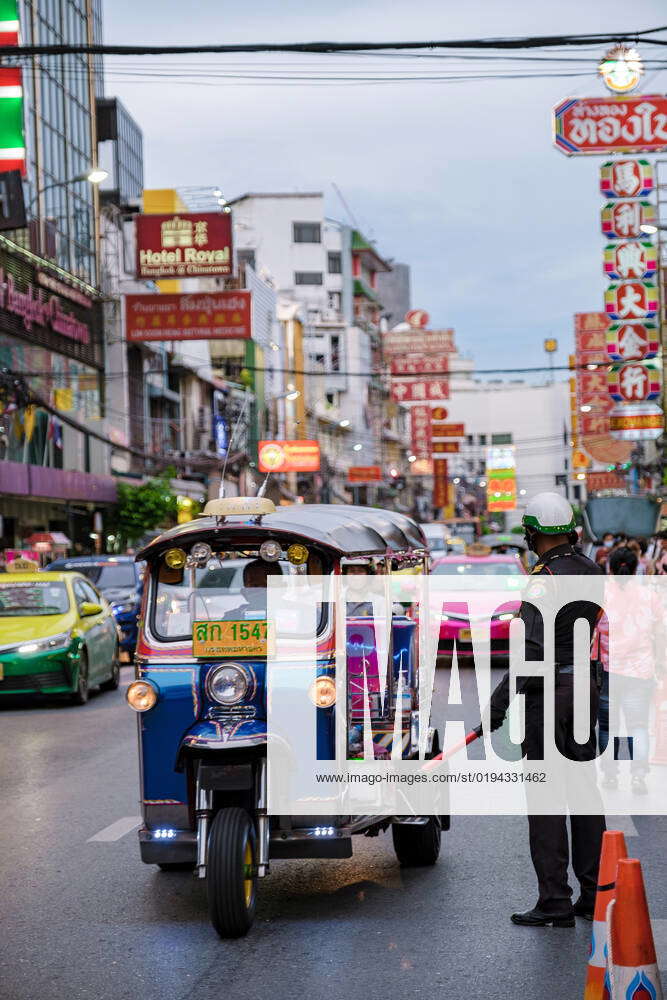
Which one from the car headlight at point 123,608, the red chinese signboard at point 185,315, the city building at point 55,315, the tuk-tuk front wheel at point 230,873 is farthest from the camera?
the red chinese signboard at point 185,315

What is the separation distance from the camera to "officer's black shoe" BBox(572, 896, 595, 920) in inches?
271

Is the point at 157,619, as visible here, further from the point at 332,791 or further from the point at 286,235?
the point at 286,235

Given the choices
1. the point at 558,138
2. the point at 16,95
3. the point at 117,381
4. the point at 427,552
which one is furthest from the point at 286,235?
the point at 427,552

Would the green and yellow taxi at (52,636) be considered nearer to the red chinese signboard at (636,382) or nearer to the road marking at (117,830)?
the road marking at (117,830)

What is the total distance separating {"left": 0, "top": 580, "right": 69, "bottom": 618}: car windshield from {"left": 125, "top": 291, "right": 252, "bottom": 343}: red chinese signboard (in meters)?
25.6

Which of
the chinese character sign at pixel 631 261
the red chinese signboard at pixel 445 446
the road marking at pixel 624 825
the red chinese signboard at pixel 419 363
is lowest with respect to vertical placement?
the road marking at pixel 624 825

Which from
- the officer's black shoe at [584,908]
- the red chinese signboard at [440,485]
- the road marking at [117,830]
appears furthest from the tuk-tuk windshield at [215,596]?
the red chinese signboard at [440,485]

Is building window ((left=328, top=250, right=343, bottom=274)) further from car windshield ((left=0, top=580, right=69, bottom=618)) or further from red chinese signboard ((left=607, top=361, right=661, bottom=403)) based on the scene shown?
car windshield ((left=0, top=580, right=69, bottom=618))

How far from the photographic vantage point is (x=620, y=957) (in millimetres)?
5004

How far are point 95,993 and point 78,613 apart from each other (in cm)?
1216

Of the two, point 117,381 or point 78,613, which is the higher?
point 117,381

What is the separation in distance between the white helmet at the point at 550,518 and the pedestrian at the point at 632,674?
3.28 meters

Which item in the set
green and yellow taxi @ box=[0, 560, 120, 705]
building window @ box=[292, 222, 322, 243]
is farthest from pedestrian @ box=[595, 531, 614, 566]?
building window @ box=[292, 222, 322, 243]

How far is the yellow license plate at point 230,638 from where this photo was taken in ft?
23.9
